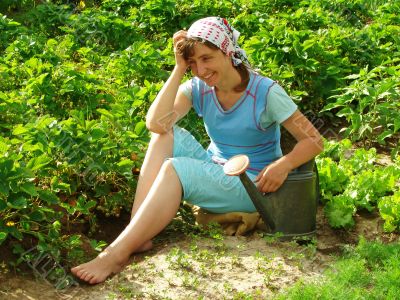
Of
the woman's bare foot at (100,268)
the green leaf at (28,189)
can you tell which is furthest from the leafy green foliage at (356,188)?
the green leaf at (28,189)

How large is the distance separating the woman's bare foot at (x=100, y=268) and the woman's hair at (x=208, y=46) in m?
1.02

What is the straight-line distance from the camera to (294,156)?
3.40 metres

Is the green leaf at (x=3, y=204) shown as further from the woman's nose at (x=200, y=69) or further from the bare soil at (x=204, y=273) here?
the woman's nose at (x=200, y=69)

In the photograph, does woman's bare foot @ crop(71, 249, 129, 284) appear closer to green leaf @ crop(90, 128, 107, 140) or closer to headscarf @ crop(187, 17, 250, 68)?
green leaf @ crop(90, 128, 107, 140)

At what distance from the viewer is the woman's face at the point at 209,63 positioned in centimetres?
337

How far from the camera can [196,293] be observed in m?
3.04

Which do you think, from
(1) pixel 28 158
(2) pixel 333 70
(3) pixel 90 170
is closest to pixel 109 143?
(3) pixel 90 170

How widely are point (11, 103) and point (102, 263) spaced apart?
4.32ft

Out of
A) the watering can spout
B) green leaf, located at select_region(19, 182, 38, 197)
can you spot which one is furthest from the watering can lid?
green leaf, located at select_region(19, 182, 38, 197)


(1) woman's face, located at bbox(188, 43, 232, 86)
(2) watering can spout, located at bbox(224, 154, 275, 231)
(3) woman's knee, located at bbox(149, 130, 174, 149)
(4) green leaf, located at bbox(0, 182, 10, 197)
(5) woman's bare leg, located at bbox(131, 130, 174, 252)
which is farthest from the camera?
(3) woman's knee, located at bbox(149, 130, 174, 149)

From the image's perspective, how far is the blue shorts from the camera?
134 inches

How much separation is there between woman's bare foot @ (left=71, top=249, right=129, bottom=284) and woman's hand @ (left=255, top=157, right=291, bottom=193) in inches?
29.8

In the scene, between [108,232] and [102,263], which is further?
[108,232]

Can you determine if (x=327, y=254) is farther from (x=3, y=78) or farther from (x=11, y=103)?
(x=3, y=78)
